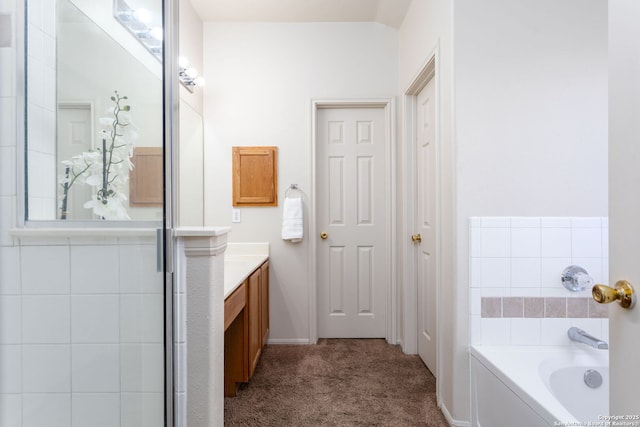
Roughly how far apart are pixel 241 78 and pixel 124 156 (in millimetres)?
2079

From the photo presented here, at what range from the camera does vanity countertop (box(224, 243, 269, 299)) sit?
1.99m

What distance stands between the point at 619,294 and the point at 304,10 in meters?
2.76

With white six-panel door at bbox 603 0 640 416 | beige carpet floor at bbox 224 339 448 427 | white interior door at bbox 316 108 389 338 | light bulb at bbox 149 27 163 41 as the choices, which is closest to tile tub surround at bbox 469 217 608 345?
beige carpet floor at bbox 224 339 448 427

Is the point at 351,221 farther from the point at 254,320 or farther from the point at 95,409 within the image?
the point at 95,409

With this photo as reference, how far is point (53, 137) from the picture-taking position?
0.93 m

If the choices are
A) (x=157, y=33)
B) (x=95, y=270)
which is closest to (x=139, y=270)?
(x=95, y=270)

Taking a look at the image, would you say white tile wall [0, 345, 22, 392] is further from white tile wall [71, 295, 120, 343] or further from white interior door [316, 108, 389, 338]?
white interior door [316, 108, 389, 338]

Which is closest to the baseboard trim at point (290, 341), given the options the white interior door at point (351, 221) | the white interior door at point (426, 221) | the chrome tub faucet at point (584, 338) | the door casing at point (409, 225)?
the white interior door at point (351, 221)

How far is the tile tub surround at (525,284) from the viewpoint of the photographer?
66.2 inches

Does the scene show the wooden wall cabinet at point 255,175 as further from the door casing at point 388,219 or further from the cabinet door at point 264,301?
the cabinet door at point 264,301

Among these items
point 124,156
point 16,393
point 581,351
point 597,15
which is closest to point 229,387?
point 16,393

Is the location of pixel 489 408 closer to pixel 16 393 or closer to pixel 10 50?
pixel 16 393

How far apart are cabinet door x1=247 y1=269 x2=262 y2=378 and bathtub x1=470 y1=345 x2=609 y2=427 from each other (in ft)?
4.07

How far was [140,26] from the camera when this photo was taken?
3.46 ft
